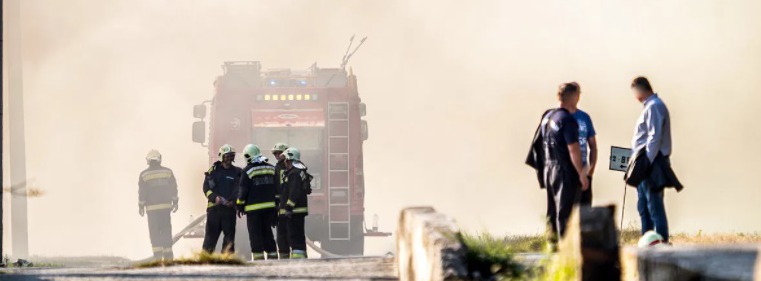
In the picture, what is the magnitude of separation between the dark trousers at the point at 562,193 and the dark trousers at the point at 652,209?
3.60 feet

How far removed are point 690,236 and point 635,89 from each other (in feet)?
18.6

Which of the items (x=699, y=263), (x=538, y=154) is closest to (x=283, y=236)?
(x=538, y=154)

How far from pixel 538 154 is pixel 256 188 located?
5791mm

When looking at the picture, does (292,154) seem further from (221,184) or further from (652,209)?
(652,209)

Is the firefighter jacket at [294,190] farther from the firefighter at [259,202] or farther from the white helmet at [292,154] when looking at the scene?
the firefighter at [259,202]

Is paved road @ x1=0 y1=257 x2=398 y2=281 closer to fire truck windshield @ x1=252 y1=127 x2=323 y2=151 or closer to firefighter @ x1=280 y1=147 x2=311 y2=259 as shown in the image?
firefighter @ x1=280 y1=147 x2=311 y2=259

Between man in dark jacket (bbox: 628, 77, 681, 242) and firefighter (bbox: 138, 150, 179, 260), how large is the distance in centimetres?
980

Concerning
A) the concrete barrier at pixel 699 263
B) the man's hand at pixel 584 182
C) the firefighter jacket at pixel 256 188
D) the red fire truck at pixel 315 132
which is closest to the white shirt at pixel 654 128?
the man's hand at pixel 584 182

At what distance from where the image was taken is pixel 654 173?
990cm

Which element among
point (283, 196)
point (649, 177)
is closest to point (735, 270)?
point (649, 177)

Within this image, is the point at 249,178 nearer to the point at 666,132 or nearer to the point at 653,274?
the point at 666,132

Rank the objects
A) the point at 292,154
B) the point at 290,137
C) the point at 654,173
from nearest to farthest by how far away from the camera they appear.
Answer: the point at 654,173 → the point at 292,154 → the point at 290,137

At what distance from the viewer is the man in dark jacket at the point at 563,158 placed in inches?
350

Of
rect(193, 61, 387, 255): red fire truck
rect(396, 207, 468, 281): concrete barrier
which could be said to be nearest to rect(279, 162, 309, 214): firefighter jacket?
rect(396, 207, 468, 281): concrete barrier
